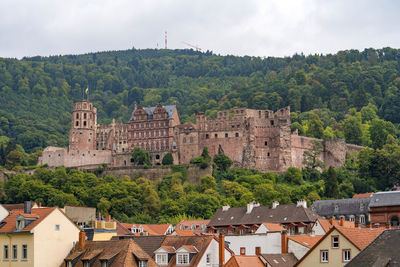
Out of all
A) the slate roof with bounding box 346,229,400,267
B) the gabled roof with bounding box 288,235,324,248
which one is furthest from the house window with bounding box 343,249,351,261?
the gabled roof with bounding box 288,235,324,248

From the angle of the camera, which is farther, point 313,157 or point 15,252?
point 313,157

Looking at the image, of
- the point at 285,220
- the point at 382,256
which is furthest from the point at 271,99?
the point at 382,256

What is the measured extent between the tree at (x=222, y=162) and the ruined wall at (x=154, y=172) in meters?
1.70

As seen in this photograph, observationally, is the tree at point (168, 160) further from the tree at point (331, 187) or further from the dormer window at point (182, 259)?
the dormer window at point (182, 259)

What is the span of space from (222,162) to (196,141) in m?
6.86

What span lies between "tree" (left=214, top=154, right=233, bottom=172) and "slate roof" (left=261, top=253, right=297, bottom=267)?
71101mm

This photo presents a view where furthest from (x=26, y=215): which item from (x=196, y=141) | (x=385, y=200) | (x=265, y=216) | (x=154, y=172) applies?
(x=196, y=141)

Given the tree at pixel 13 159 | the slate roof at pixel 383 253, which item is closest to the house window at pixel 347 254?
the slate roof at pixel 383 253

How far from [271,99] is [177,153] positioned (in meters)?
48.3

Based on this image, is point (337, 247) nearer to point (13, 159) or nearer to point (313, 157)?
point (313, 157)

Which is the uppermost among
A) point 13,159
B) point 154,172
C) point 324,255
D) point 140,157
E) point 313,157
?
point 13,159

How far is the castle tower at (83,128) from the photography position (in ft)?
465

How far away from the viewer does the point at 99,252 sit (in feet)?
162

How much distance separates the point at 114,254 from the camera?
48312 mm
